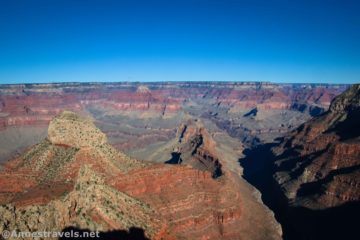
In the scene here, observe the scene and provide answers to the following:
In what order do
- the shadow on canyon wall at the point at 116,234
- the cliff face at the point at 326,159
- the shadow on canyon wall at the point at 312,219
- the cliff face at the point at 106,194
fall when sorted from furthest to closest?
the cliff face at the point at 326,159 < the shadow on canyon wall at the point at 312,219 < the cliff face at the point at 106,194 < the shadow on canyon wall at the point at 116,234

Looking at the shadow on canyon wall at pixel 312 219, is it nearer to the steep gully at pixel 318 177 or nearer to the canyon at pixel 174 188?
the steep gully at pixel 318 177

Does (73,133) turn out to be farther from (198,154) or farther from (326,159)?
(326,159)

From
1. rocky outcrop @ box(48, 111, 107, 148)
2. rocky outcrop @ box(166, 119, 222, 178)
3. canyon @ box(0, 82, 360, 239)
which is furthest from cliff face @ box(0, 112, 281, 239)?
rocky outcrop @ box(166, 119, 222, 178)

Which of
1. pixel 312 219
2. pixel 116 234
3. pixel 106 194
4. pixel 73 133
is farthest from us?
pixel 312 219

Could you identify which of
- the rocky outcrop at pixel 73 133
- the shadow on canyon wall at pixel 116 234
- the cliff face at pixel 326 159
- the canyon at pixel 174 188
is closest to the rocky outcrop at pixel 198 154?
the canyon at pixel 174 188

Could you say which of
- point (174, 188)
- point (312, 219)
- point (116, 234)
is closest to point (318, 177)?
point (312, 219)

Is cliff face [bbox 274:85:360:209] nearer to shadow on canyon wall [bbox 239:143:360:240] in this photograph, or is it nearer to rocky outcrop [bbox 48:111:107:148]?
shadow on canyon wall [bbox 239:143:360:240]
